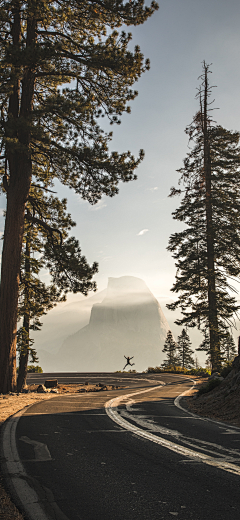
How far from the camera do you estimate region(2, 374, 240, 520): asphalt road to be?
8.09 feet

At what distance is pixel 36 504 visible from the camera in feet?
8.25

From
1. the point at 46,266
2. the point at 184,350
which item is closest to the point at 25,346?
the point at 46,266

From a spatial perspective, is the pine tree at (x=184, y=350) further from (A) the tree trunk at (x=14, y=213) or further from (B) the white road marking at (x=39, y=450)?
(B) the white road marking at (x=39, y=450)

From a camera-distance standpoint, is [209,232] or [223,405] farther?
[209,232]

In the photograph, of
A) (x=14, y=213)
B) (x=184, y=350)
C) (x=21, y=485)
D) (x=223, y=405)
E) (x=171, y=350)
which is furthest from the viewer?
(x=171, y=350)

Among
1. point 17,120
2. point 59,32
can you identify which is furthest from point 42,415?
point 59,32

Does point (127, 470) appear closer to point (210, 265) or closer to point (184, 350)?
point (210, 265)

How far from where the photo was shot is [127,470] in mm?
Answer: 3309

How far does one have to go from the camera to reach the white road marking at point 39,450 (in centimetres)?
373

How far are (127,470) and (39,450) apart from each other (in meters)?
1.35

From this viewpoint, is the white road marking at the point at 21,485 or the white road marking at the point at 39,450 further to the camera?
the white road marking at the point at 39,450

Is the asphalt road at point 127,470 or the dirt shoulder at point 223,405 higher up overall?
the asphalt road at point 127,470

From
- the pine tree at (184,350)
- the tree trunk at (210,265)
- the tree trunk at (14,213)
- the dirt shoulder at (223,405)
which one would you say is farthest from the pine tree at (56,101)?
the pine tree at (184,350)

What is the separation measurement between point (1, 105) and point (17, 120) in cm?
374
